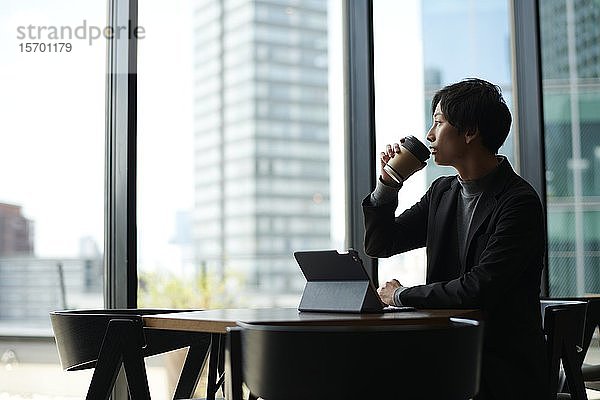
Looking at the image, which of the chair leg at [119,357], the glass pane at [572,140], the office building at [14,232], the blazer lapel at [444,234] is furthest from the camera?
the glass pane at [572,140]

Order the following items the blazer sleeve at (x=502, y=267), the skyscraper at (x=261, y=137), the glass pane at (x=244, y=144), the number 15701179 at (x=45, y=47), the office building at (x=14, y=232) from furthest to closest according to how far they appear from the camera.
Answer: the skyscraper at (x=261, y=137)
the glass pane at (x=244, y=144)
the number 15701179 at (x=45, y=47)
the office building at (x=14, y=232)
the blazer sleeve at (x=502, y=267)

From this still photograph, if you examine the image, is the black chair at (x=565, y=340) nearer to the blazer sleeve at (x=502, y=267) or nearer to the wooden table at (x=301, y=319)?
the blazer sleeve at (x=502, y=267)

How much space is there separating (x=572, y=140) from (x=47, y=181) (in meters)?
2.49

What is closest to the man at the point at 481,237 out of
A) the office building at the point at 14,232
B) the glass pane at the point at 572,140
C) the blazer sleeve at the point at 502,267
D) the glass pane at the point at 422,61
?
the blazer sleeve at the point at 502,267

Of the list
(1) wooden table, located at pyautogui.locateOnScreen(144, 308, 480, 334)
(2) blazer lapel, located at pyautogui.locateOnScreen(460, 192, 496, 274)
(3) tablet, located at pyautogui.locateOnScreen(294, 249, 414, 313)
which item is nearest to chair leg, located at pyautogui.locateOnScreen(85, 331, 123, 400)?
(1) wooden table, located at pyautogui.locateOnScreen(144, 308, 480, 334)

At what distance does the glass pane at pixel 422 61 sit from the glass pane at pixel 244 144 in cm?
22

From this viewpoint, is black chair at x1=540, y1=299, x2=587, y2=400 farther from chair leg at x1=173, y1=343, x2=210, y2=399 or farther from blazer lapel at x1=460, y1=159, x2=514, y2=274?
chair leg at x1=173, y1=343, x2=210, y2=399

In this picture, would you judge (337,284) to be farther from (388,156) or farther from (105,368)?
(105,368)

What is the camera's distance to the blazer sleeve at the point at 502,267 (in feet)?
7.95

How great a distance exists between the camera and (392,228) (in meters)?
2.87

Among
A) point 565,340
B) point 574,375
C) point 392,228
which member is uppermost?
point 392,228

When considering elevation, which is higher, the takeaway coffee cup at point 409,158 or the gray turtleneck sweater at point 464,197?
the takeaway coffee cup at point 409,158

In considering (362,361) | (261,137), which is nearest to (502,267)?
(362,361)

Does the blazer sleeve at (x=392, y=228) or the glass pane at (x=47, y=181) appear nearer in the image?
the blazer sleeve at (x=392, y=228)
